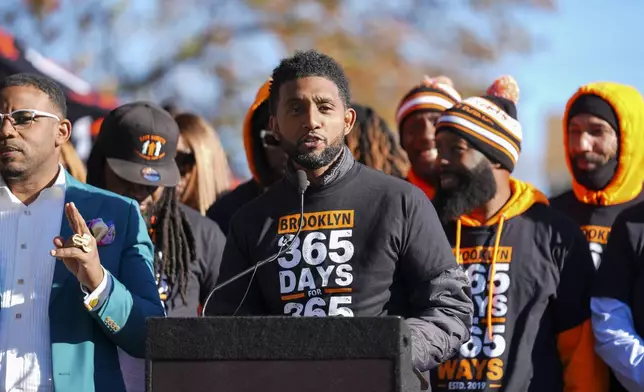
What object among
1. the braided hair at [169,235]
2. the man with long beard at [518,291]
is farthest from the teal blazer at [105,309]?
the man with long beard at [518,291]

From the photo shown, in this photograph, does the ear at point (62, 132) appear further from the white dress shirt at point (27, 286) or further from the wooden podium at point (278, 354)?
the wooden podium at point (278, 354)

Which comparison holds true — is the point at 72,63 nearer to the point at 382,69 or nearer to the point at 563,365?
the point at 382,69

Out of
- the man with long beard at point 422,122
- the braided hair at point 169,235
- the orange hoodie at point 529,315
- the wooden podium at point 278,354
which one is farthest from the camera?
the man with long beard at point 422,122

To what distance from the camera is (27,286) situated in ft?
16.0

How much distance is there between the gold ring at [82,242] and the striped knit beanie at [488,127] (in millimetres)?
2417

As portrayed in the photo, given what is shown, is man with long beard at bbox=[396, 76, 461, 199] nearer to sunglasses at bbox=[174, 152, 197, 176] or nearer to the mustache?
sunglasses at bbox=[174, 152, 197, 176]

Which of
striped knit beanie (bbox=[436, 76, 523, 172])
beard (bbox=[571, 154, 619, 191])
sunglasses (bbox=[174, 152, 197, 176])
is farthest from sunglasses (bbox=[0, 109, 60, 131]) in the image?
beard (bbox=[571, 154, 619, 191])

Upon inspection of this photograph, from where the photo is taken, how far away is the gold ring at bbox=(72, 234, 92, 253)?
4.52 m

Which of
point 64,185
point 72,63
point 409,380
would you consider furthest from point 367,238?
point 72,63

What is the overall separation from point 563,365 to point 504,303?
1.38 ft

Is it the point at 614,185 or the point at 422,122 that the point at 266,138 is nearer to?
the point at 422,122

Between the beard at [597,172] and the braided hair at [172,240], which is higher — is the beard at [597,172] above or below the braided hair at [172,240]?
above

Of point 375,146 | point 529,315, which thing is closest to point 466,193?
point 529,315

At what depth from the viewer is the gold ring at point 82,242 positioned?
14.8 feet
